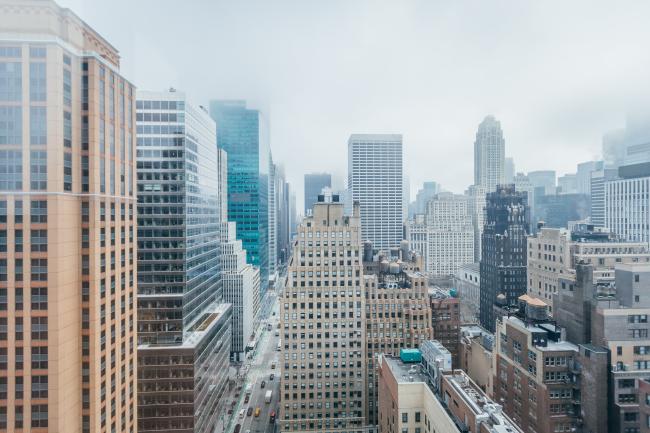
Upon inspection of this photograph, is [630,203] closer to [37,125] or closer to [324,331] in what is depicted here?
[324,331]

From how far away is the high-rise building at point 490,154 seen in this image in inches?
4643

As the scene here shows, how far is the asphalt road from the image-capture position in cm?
3734

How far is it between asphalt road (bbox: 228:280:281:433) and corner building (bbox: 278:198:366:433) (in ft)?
18.6

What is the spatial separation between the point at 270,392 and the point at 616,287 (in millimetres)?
32793

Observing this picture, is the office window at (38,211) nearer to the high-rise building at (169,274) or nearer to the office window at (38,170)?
the office window at (38,170)

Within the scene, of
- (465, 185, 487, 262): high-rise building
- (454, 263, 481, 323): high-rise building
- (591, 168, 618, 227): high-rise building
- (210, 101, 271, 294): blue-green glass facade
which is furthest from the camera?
(465, 185, 487, 262): high-rise building

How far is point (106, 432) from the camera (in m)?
18.3

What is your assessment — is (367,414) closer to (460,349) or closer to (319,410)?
(319,410)

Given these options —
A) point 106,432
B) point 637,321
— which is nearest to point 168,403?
point 106,432

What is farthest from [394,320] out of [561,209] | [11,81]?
[561,209]

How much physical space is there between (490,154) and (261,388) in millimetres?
99335

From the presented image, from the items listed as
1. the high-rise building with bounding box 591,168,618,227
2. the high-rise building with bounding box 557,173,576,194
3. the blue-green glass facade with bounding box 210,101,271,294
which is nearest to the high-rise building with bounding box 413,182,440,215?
the high-rise building with bounding box 557,173,576,194

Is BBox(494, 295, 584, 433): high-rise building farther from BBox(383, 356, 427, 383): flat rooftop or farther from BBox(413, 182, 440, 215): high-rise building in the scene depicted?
BBox(413, 182, 440, 215): high-rise building

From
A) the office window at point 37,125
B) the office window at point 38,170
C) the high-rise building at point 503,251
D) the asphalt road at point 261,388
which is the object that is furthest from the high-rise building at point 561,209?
the office window at point 37,125
